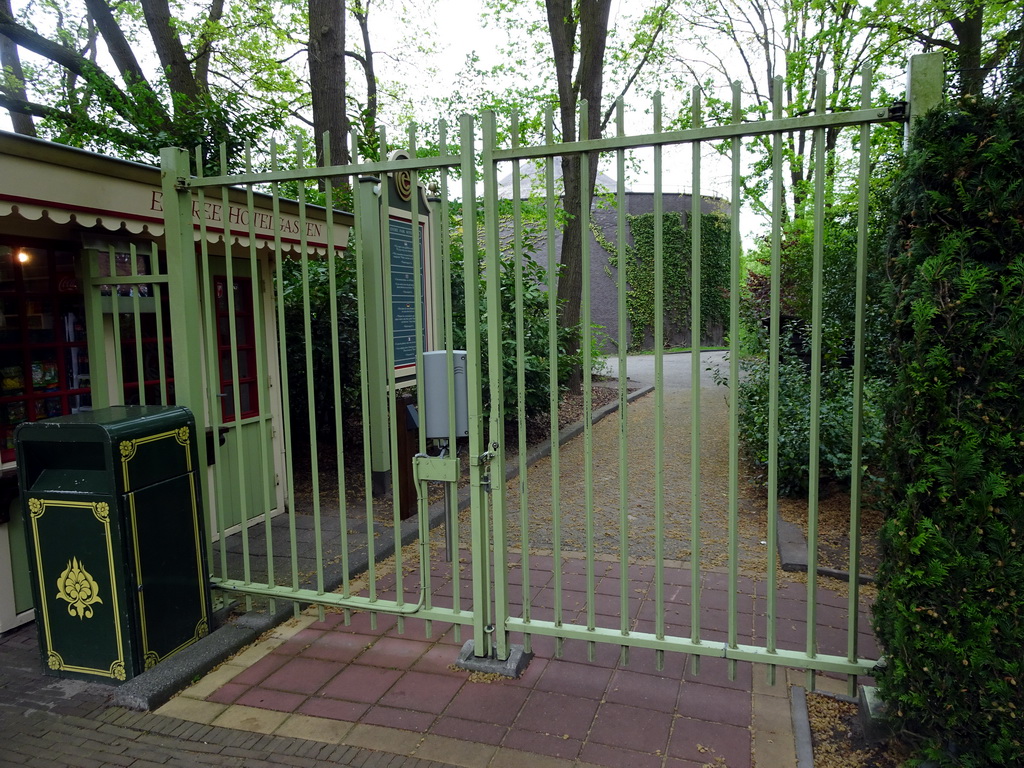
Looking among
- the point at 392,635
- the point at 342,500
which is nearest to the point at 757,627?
the point at 392,635

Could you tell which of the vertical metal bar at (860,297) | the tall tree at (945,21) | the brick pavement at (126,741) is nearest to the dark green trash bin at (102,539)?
the brick pavement at (126,741)

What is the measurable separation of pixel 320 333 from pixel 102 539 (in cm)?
465

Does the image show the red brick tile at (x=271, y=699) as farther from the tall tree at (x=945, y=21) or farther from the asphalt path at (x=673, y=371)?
the tall tree at (x=945, y=21)

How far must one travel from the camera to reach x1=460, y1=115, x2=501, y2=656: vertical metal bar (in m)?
3.23

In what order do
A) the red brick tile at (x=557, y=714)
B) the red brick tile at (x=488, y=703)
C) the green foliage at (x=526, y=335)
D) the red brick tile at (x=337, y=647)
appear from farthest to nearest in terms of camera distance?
the green foliage at (x=526, y=335) → the red brick tile at (x=337, y=647) → the red brick tile at (x=488, y=703) → the red brick tile at (x=557, y=714)

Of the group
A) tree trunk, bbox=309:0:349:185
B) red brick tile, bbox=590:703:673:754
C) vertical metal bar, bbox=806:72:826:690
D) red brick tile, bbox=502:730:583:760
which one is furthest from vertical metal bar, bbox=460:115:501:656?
tree trunk, bbox=309:0:349:185

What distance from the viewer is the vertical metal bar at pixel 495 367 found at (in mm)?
3172

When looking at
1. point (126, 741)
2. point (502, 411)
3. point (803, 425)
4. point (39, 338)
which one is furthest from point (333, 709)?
point (803, 425)

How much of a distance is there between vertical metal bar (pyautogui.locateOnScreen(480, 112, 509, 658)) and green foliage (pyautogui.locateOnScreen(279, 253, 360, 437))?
14.1ft

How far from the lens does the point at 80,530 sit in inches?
131

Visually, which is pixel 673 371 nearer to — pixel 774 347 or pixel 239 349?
pixel 239 349

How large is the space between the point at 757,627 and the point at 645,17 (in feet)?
49.4

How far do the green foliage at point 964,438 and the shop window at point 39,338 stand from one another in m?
4.47

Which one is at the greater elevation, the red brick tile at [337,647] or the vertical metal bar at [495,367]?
the vertical metal bar at [495,367]
